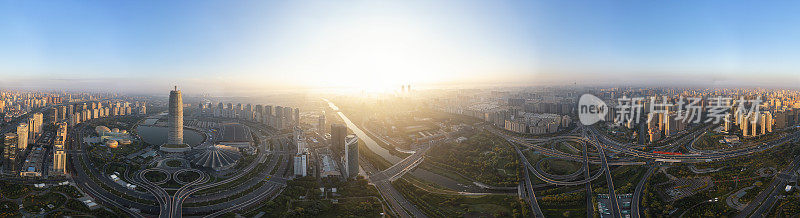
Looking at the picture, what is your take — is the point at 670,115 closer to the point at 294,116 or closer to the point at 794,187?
the point at 794,187

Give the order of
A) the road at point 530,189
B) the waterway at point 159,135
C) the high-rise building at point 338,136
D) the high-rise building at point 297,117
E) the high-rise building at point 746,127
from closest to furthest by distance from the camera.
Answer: the road at point 530,189, the high-rise building at point 338,136, the high-rise building at point 746,127, the waterway at point 159,135, the high-rise building at point 297,117

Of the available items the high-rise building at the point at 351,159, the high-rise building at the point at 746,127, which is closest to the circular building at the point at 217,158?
the high-rise building at the point at 351,159

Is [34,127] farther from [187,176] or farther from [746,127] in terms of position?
[746,127]

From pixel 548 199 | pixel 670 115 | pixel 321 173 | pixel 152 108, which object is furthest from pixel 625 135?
pixel 152 108

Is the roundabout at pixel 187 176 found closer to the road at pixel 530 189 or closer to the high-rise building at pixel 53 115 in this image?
the road at pixel 530 189

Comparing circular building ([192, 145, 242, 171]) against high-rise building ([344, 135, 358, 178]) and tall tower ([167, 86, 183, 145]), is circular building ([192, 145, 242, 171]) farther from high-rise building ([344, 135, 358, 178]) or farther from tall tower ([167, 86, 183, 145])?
high-rise building ([344, 135, 358, 178])

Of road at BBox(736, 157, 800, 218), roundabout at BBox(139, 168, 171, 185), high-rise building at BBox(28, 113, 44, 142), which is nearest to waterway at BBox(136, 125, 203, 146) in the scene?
high-rise building at BBox(28, 113, 44, 142)
